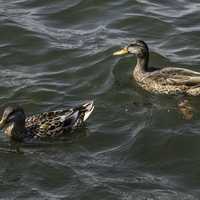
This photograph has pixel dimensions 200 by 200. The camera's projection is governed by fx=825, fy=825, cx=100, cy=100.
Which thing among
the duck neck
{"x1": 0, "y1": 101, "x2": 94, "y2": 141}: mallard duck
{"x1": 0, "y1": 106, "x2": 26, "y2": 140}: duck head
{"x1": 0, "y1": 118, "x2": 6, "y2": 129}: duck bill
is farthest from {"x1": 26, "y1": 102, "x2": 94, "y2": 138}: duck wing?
the duck neck

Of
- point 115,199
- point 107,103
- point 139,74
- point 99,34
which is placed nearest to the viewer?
point 115,199

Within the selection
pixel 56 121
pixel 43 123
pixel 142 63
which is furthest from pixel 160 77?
pixel 43 123

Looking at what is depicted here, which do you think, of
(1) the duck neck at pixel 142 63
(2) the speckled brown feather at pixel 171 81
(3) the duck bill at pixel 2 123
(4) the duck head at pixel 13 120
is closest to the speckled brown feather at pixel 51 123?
(4) the duck head at pixel 13 120

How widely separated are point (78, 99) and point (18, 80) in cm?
134

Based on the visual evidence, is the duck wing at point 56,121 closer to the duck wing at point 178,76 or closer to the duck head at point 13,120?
the duck head at point 13,120

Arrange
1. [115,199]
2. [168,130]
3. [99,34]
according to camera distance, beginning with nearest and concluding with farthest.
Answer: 1. [115,199]
2. [168,130]
3. [99,34]

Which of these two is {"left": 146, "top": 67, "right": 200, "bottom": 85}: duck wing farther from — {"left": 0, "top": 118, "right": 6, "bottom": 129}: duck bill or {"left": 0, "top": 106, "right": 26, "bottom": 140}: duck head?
{"left": 0, "top": 118, "right": 6, "bottom": 129}: duck bill

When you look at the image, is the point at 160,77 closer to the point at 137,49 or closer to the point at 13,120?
the point at 137,49

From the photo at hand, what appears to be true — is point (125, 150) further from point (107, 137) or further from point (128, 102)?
point (128, 102)

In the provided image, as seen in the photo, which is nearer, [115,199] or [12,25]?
[115,199]

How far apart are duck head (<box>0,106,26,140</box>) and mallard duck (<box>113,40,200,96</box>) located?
3046 millimetres

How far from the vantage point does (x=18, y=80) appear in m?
15.2

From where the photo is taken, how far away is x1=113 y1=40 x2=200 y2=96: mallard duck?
48.5ft

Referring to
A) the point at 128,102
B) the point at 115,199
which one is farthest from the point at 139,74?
the point at 115,199
